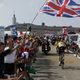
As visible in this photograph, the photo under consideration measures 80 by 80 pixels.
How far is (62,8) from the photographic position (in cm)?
2430

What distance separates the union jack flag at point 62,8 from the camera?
24359 millimetres

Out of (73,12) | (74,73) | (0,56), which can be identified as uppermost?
(73,12)

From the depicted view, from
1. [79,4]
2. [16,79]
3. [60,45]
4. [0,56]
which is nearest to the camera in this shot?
[16,79]

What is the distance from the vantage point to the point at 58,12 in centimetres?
2456

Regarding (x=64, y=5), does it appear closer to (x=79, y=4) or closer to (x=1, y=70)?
(x=79, y=4)

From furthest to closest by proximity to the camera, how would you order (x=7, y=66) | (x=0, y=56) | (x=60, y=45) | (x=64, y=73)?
(x=60, y=45) → (x=64, y=73) → (x=7, y=66) → (x=0, y=56)

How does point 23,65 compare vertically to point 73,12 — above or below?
below

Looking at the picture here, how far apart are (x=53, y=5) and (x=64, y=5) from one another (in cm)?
65

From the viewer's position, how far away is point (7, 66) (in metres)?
15.2

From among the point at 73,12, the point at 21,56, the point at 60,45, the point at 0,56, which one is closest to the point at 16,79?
the point at 0,56

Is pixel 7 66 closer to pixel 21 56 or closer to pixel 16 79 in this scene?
pixel 21 56

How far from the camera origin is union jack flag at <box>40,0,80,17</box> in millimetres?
24359

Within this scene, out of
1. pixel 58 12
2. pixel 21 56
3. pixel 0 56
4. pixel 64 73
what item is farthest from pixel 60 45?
pixel 0 56

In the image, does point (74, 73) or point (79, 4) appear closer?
point (74, 73)
